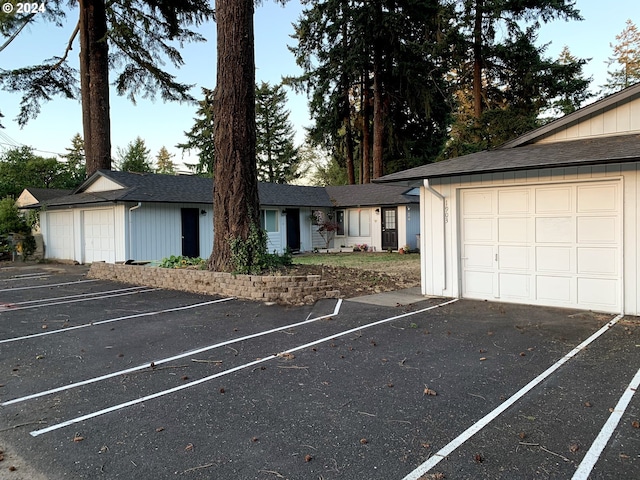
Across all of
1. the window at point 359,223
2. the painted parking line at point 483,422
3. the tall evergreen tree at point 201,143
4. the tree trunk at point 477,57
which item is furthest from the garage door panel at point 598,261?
the tall evergreen tree at point 201,143

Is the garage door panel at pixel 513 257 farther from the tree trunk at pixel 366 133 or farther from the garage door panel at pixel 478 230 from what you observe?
the tree trunk at pixel 366 133

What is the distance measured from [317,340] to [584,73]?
18.4 meters

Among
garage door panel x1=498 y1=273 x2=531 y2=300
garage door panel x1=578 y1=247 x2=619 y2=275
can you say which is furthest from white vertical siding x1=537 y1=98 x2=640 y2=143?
garage door panel x1=498 y1=273 x2=531 y2=300

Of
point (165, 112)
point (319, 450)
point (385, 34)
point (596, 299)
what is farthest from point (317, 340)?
point (165, 112)

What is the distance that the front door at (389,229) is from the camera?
2125 centimetres

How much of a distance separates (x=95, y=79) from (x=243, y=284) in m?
15.2

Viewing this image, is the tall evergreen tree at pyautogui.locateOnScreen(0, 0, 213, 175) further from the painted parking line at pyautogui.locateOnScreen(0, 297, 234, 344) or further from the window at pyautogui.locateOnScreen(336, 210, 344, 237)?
the painted parking line at pyautogui.locateOnScreen(0, 297, 234, 344)

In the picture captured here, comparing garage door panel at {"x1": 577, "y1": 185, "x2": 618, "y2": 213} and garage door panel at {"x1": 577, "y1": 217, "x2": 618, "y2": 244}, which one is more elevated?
garage door panel at {"x1": 577, "y1": 185, "x2": 618, "y2": 213}

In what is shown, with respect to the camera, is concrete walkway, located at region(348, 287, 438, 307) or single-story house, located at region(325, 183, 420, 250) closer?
concrete walkway, located at region(348, 287, 438, 307)

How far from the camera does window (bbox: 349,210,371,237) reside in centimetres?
2239

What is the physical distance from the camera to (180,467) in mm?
2885

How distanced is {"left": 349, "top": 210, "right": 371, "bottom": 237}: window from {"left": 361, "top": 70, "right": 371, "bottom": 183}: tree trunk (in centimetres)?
732

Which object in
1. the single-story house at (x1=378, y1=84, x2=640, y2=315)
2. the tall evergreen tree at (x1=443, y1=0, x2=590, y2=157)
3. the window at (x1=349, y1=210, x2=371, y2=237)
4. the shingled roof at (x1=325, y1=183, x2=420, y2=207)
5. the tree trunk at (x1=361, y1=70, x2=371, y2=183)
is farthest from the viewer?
the tree trunk at (x1=361, y1=70, x2=371, y2=183)

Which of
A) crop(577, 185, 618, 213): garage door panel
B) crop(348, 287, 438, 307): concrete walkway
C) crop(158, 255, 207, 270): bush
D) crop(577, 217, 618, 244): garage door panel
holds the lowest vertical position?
crop(348, 287, 438, 307): concrete walkway
